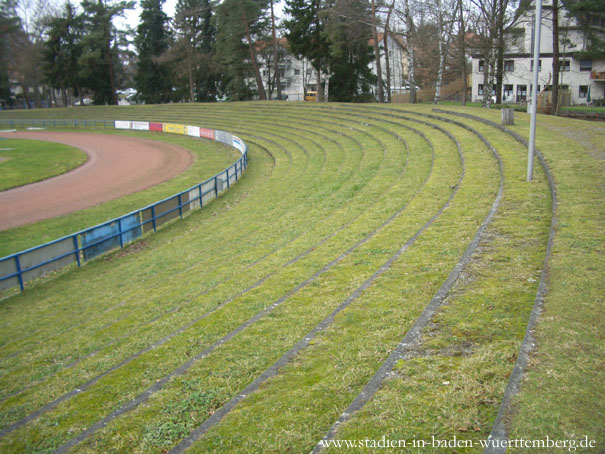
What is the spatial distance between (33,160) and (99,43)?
43.8 meters

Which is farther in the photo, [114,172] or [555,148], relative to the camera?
[114,172]

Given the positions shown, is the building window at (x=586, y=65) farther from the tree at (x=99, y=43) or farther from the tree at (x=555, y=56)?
the tree at (x=99, y=43)

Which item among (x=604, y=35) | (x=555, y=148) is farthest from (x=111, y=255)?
(x=604, y=35)

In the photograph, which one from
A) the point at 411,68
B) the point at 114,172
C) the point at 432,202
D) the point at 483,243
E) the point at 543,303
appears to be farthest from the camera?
the point at 411,68

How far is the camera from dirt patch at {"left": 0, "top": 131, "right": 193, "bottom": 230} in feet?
78.6

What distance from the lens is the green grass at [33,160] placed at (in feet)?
104

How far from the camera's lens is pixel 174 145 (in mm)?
45156

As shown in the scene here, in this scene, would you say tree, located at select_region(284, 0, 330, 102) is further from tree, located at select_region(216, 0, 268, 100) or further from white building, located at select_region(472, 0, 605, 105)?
white building, located at select_region(472, 0, 605, 105)

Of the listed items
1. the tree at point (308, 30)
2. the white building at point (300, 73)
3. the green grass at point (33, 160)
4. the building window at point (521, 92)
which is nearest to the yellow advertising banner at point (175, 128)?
the green grass at point (33, 160)

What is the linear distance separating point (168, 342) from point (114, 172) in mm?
27802

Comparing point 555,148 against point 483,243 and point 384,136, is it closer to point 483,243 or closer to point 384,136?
point 483,243

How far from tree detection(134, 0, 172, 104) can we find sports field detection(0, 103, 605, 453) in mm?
64833

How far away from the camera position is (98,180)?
102ft

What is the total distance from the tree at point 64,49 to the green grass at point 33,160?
3178 cm
